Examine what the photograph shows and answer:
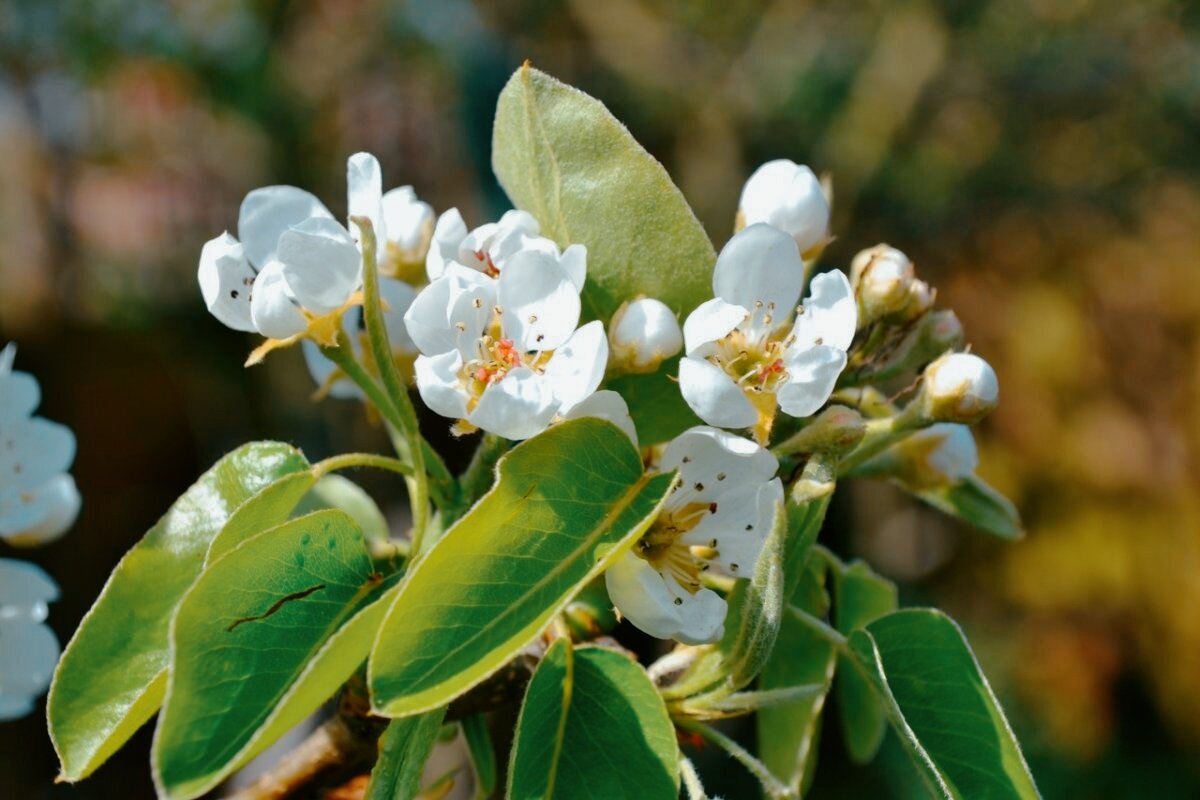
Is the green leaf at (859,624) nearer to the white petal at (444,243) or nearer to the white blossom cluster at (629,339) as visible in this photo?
the white blossom cluster at (629,339)

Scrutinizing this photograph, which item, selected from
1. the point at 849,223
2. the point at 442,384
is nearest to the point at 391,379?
the point at 442,384

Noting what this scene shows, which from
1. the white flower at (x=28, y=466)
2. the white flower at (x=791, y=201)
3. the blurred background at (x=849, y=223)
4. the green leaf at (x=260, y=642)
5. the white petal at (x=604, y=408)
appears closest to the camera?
the green leaf at (x=260, y=642)

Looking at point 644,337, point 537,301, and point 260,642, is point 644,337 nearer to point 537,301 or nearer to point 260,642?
point 537,301

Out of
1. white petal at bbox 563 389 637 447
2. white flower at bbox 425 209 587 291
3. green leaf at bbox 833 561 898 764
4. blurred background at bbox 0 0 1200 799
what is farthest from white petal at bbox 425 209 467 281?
blurred background at bbox 0 0 1200 799

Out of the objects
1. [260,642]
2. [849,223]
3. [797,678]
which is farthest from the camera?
[849,223]

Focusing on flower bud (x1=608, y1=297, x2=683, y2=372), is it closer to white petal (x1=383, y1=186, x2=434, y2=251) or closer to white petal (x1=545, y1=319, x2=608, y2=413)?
white petal (x1=545, y1=319, x2=608, y2=413)

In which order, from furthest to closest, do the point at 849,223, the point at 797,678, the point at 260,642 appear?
the point at 849,223 → the point at 797,678 → the point at 260,642

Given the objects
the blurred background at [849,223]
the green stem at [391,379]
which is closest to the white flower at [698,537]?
the green stem at [391,379]
